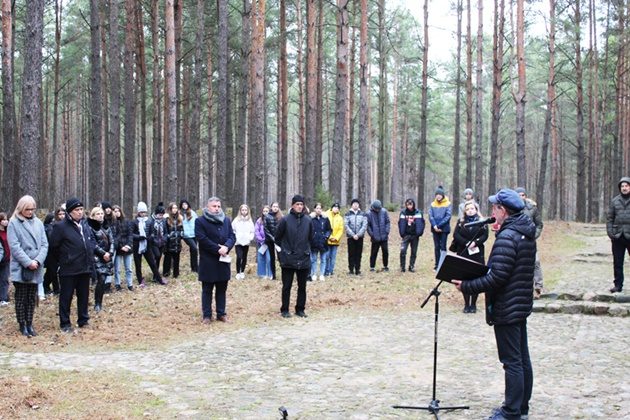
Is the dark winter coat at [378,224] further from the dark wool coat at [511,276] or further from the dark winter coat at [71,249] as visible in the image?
the dark wool coat at [511,276]

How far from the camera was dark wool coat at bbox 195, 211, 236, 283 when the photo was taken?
30.6 feet

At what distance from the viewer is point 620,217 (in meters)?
10.0

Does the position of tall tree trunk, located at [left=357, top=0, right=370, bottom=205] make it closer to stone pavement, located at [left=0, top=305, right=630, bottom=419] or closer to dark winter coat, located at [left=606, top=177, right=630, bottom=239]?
dark winter coat, located at [left=606, top=177, right=630, bottom=239]

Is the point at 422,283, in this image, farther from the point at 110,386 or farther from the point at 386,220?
the point at 110,386

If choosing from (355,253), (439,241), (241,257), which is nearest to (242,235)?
(241,257)

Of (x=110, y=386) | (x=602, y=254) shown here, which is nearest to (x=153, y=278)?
(x=110, y=386)

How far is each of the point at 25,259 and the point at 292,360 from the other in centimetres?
405

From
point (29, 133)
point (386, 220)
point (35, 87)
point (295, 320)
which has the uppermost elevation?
point (35, 87)

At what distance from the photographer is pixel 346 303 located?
1118 centimetres

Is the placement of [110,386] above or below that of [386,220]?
below

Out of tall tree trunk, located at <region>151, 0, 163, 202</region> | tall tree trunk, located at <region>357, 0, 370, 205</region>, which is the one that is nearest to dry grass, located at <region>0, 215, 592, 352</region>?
tall tree trunk, located at <region>357, 0, 370, 205</region>

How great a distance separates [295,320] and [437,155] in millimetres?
38079

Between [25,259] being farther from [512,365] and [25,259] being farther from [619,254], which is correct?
[619,254]

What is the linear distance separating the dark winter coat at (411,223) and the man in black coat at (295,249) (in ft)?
16.9
